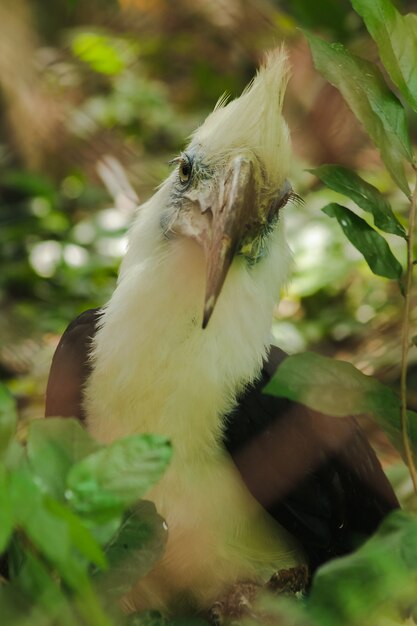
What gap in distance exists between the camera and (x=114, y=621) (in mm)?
1653

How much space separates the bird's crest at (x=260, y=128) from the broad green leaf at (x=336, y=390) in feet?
2.67

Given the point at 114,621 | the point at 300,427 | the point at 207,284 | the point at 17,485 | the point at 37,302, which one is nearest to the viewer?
the point at 17,485

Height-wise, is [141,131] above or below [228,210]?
below

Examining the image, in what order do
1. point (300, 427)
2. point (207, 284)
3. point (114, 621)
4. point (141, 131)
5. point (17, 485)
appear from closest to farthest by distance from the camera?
point (17, 485), point (114, 621), point (207, 284), point (300, 427), point (141, 131)

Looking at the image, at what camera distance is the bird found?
2617 mm

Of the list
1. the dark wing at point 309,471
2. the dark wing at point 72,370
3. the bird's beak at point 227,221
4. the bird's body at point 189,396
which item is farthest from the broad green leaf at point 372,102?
the dark wing at point 72,370

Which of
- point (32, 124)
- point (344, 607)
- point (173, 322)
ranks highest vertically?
point (344, 607)

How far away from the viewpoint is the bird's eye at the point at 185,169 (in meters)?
2.88

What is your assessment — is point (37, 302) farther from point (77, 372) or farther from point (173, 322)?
point (173, 322)

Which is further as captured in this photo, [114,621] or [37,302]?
[37,302]

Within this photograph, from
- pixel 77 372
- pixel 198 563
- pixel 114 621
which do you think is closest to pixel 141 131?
pixel 77 372

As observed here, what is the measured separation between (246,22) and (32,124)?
1333mm

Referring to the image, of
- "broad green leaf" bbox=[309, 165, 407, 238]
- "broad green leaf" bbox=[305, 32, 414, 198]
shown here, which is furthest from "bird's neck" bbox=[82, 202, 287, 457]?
"broad green leaf" bbox=[305, 32, 414, 198]

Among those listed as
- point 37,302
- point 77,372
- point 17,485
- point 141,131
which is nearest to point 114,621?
point 17,485
